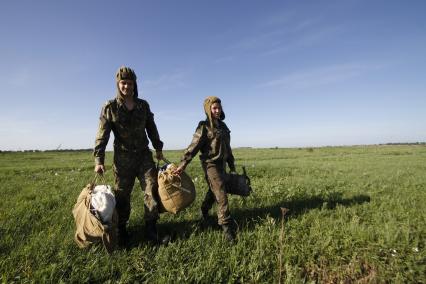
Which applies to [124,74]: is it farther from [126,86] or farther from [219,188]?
[219,188]

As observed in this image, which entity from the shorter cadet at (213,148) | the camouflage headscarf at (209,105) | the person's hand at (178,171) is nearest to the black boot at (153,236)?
the person's hand at (178,171)

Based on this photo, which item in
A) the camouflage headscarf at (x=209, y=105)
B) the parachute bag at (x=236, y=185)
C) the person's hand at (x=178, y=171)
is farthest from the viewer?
the parachute bag at (x=236, y=185)

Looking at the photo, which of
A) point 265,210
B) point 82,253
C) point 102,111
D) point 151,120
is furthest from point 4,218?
point 265,210

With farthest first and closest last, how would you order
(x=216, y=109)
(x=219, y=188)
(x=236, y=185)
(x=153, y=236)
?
(x=236, y=185) < (x=216, y=109) < (x=219, y=188) < (x=153, y=236)

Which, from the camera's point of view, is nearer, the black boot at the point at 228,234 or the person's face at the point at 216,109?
the black boot at the point at 228,234

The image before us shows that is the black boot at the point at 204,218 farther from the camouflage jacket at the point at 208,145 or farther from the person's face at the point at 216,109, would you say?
the person's face at the point at 216,109

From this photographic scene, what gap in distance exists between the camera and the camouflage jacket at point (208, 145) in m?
5.68

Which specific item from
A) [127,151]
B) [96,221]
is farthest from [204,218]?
[96,221]

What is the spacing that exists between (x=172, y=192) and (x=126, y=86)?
6.61 ft

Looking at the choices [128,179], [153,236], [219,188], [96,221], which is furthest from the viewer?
[219,188]

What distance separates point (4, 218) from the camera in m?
6.10

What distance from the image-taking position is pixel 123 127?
533 centimetres

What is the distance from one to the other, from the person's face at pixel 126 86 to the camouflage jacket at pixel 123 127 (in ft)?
0.60

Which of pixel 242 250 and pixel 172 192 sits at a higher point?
pixel 172 192
